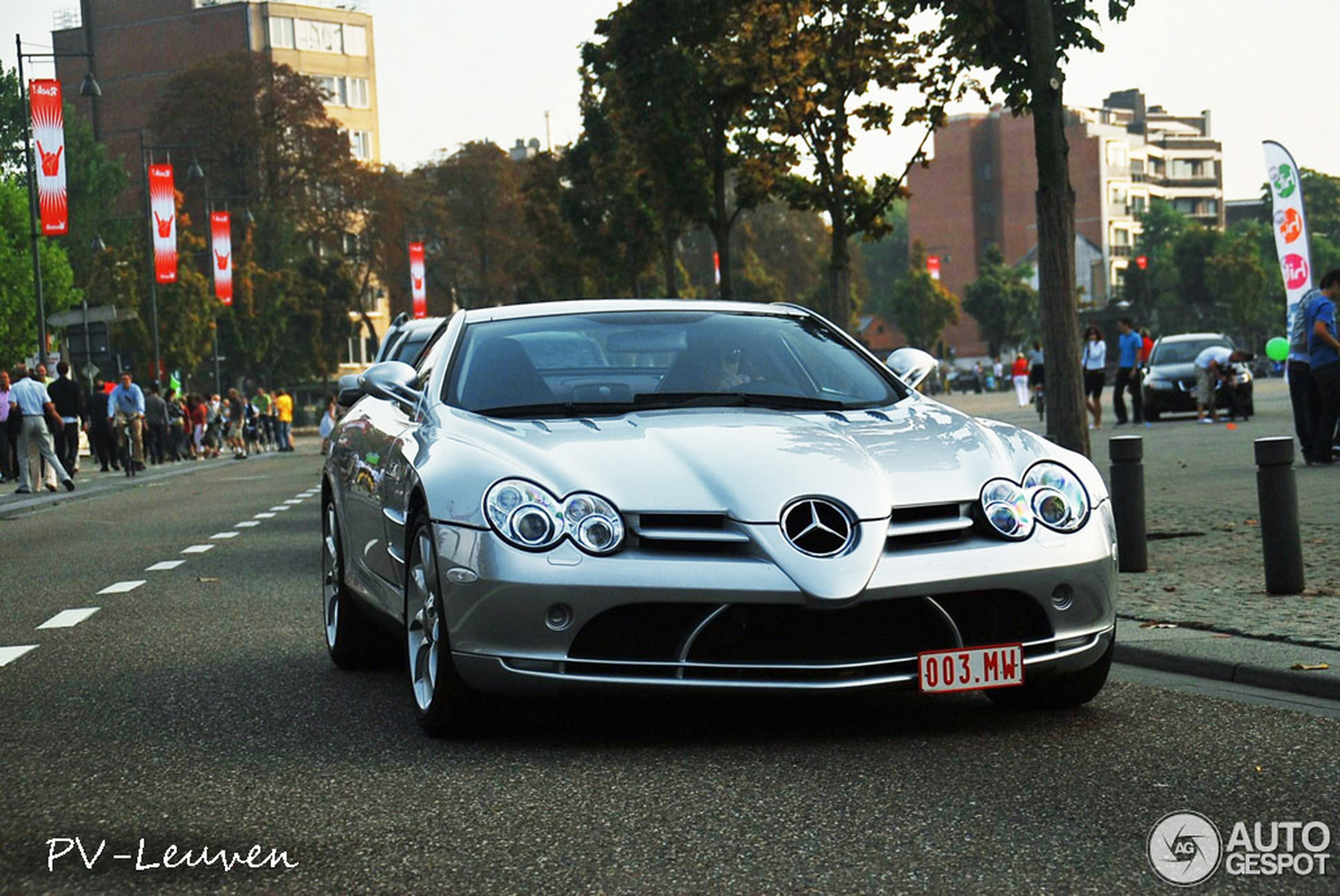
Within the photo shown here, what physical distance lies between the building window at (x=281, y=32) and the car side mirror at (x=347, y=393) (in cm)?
10655

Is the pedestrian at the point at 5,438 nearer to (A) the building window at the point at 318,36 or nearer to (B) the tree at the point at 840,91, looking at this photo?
(B) the tree at the point at 840,91

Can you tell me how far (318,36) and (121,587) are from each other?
107814 millimetres

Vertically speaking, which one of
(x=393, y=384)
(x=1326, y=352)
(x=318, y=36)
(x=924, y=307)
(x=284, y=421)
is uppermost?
(x=318, y=36)

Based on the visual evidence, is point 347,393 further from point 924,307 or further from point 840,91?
point 924,307

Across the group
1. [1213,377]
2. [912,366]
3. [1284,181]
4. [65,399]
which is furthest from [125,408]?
[912,366]

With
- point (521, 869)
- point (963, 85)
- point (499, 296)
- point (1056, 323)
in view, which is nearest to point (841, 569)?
point (521, 869)

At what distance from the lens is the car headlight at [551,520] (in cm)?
621

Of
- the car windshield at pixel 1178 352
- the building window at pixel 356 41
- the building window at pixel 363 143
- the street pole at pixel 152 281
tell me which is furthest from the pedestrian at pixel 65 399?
the building window at pixel 356 41

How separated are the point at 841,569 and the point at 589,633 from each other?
775mm

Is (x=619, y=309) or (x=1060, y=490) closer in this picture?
(x=1060, y=490)

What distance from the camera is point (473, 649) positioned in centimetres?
636

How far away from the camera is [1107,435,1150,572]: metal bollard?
1140cm

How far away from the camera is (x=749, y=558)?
612cm

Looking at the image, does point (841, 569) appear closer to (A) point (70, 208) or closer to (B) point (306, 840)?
(B) point (306, 840)
